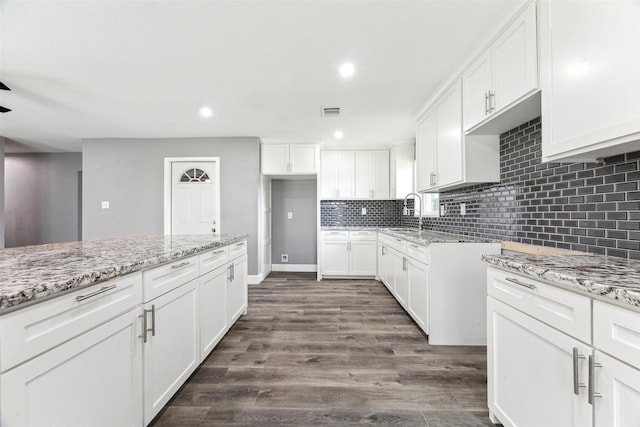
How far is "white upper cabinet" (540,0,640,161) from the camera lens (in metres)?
0.97

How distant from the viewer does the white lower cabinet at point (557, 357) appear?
0.73 meters

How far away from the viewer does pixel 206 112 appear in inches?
126

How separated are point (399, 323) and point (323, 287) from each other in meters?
1.57

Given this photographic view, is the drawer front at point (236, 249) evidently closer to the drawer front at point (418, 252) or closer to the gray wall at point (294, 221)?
the drawer front at point (418, 252)

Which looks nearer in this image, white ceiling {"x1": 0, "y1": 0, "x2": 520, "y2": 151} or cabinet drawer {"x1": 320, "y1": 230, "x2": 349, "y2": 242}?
white ceiling {"x1": 0, "y1": 0, "x2": 520, "y2": 151}

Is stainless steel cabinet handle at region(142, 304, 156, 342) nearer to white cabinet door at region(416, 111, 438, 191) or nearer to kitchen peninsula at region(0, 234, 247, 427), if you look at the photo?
kitchen peninsula at region(0, 234, 247, 427)

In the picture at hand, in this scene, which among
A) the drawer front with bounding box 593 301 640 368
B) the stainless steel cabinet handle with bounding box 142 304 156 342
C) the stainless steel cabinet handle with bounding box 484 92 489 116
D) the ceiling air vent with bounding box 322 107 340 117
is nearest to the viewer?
the drawer front with bounding box 593 301 640 368

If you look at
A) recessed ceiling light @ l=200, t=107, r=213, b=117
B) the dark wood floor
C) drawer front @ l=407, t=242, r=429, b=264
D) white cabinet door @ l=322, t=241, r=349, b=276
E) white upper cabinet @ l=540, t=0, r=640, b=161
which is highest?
recessed ceiling light @ l=200, t=107, r=213, b=117

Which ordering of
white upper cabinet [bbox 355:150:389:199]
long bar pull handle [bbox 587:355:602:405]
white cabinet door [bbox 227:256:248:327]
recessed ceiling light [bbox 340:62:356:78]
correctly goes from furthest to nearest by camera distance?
white upper cabinet [bbox 355:150:389:199], white cabinet door [bbox 227:256:248:327], recessed ceiling light [bbox 340:62:356:78], long bar pull handle [bbox 587:355:602:405]

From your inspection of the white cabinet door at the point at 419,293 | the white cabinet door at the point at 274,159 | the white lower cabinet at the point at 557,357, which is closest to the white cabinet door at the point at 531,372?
the white lower cabinet at the point at 557,357

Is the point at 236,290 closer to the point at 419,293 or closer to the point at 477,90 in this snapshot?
the point at 419,293

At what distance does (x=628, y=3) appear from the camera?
97 cm

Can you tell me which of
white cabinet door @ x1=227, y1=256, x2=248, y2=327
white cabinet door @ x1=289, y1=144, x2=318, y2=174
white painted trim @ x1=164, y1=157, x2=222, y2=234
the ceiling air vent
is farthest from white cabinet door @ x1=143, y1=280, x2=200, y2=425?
white cabinet door @ x1=289, y1=144, x2=318, y2=174

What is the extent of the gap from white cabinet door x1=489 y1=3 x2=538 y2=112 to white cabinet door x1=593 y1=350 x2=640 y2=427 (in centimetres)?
132
